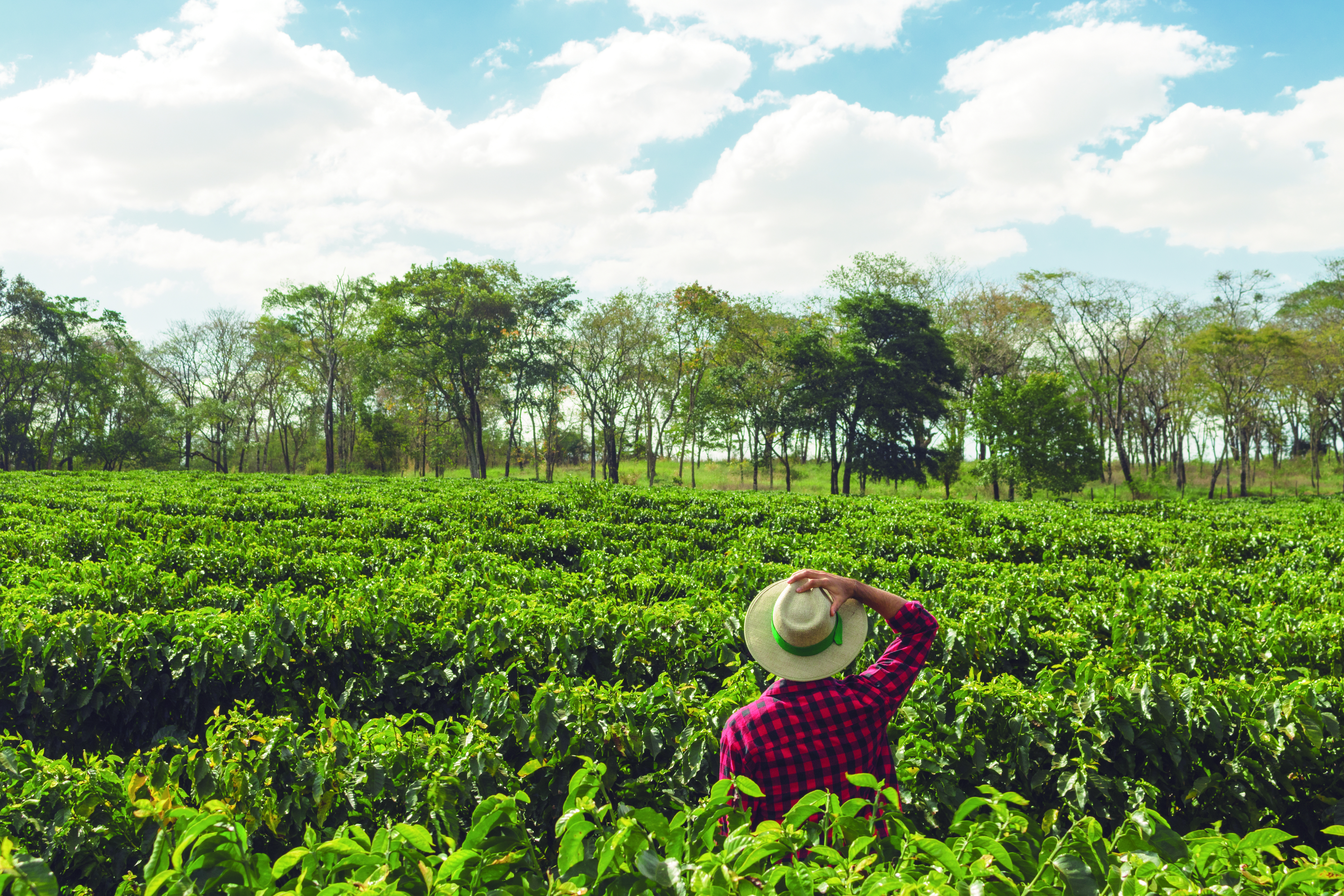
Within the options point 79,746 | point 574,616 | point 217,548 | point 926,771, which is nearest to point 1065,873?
point 926,771

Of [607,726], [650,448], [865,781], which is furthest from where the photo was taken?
[650,448]

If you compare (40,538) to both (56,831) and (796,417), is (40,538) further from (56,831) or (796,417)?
(796,417)

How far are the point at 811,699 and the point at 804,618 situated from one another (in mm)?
352

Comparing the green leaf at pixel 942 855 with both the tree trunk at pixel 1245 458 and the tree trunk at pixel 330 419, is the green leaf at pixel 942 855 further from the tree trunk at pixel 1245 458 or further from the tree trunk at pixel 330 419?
the tree trunk at pixel 330 419

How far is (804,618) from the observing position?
2797 mm

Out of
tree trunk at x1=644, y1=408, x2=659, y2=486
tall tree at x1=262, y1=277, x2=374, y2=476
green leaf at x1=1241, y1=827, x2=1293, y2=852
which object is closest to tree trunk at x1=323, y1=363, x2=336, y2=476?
tall tree at x1=262, y1=277, x2=374, y2=476

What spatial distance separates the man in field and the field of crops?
1.16 feet

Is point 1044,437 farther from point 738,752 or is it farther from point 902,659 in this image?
point 738,752

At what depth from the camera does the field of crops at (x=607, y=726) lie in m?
1.93

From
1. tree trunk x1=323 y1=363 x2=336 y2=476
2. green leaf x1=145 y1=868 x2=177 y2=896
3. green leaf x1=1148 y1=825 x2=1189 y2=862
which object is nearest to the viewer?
green leaf x1=145 y1=868 x2=177 y2=896

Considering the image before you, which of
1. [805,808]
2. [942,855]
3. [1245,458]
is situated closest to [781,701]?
[805,808]

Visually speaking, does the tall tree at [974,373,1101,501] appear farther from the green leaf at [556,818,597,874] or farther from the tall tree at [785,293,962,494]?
the green leaf at [556,818,597,874]

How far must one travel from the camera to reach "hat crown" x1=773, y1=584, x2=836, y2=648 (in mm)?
2756

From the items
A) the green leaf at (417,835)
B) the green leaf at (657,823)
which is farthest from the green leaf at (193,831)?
the green leaf at (657,823)
